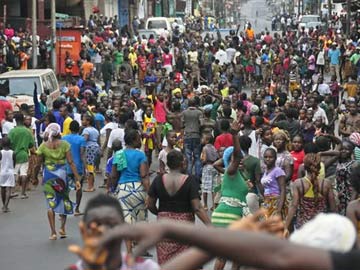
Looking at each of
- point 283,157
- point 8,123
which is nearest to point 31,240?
point 283,157

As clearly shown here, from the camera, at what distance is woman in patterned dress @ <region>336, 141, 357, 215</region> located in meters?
11.0

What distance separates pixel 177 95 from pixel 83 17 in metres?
32.0

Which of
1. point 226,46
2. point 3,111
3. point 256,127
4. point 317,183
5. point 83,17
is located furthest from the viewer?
point 83,17

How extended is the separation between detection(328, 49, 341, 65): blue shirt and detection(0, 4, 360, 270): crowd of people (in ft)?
17.6

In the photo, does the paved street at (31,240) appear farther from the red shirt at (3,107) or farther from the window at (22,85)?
the window at (22,85)

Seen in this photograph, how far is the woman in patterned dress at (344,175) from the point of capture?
1100 centimetres

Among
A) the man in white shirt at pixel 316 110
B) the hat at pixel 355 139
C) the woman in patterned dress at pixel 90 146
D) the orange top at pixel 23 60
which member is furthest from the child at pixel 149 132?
the orange top at pixel 23 60

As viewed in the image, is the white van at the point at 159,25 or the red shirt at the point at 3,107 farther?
the white van at the point at 159,25

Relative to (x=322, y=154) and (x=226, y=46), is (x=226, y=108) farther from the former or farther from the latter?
(x=226, y=46)

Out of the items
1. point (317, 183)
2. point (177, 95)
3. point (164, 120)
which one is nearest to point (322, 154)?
point (317, 183)

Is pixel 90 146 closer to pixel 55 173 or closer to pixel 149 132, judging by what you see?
pixel 149 132

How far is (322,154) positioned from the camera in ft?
39.5

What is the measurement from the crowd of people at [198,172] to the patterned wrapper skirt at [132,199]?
1 cm

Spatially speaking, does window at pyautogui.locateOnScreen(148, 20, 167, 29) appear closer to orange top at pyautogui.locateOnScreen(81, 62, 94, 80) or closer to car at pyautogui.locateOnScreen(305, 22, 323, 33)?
car at pyautogui.locateOnScreen(305, 22, 323, 33)
